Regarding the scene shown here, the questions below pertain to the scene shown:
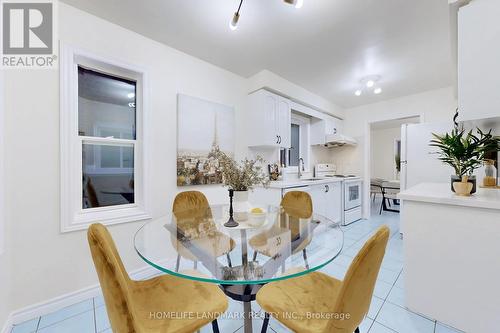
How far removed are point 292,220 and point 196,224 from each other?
2.61 feet

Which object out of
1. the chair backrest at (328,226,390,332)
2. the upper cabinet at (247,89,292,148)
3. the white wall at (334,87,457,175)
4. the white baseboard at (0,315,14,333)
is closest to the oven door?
the white wall at (334,87,457,175)

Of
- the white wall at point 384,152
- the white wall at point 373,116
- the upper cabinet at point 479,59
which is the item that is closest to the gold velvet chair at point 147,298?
the upper cabinet at point 479,59

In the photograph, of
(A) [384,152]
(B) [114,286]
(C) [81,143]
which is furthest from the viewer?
(A) [384,152]

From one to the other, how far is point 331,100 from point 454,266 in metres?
3.53

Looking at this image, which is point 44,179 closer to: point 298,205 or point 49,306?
point 49,306

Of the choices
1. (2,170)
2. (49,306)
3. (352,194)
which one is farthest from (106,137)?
(352,194)

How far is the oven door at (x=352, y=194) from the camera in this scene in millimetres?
3886

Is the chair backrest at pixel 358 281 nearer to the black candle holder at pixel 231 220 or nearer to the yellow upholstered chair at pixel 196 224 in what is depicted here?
the yellow upholstered chair at pixel 196 224

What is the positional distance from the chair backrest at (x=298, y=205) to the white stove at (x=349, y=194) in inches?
87.4

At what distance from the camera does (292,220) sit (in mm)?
1698

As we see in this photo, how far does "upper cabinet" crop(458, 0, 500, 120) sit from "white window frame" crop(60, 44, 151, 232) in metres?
2.60

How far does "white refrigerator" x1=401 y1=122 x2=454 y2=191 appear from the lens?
3.02m

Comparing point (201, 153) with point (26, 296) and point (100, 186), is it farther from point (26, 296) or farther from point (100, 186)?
point (26, 296)

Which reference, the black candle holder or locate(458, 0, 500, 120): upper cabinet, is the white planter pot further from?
locate(458, 0, 500, 120): upper cabinet
